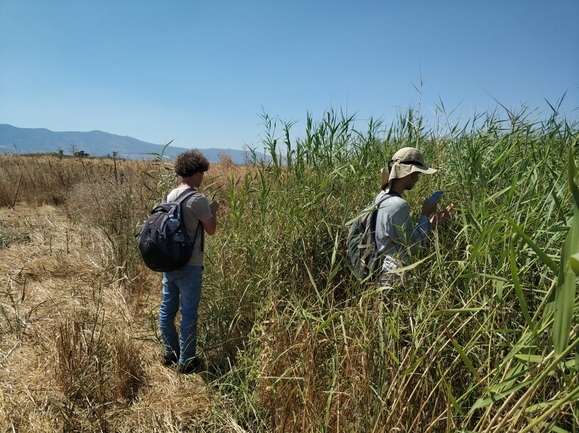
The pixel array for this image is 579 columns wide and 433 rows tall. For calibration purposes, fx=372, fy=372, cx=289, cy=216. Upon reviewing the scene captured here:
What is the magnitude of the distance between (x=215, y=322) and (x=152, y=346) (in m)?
0.65

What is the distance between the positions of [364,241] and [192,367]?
162cm

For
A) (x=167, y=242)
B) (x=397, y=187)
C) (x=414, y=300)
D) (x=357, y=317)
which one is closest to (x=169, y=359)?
(x=167, y=242)

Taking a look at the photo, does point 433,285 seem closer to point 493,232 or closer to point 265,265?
point 493,232

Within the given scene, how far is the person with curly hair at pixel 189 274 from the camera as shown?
8.74 feet

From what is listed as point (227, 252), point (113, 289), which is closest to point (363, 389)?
point (227, 252)

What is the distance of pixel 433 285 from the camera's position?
6.77 ft

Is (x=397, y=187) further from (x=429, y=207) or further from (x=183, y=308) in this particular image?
(x=183, y=308)

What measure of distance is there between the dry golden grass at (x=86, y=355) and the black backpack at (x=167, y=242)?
0.54 m

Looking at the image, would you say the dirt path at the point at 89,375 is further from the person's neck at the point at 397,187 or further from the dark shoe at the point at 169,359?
the person's neck at the point at 397,187

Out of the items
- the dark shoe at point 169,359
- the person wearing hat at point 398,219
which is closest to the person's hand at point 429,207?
the person wearing hat at point 398,219

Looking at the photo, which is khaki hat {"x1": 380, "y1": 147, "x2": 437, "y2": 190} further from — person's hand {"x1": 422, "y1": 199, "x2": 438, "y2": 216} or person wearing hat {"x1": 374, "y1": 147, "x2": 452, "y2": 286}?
person's hand {"x1": 422, "y1": 199, "x2": 438, "y2": 216}

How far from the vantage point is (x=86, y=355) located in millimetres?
2459

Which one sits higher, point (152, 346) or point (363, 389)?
point (363, 389)

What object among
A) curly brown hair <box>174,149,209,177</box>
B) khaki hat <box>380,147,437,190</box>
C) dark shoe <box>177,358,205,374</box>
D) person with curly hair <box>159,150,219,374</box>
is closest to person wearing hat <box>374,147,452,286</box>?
khaki hat <box>380,147,437,190</box>
